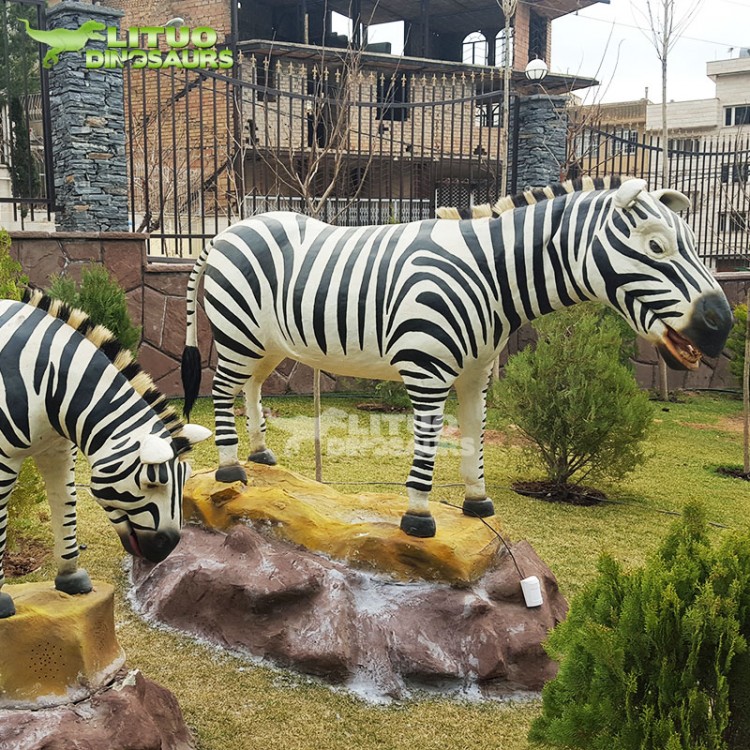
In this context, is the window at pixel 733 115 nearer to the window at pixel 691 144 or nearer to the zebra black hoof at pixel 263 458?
the window at pixel 691 144

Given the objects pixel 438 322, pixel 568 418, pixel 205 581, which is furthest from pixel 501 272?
pixel 568 418

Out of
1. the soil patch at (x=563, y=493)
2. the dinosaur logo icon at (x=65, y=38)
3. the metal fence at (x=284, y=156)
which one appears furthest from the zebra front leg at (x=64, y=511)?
the dinosaur logo icon at (x=65, y=38)

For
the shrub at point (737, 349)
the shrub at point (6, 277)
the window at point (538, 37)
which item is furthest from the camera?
the window at point (538, 37)

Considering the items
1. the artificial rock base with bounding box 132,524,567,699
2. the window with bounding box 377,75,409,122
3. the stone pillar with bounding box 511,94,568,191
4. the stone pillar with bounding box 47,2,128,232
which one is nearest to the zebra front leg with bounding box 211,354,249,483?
the artificial rock base with bounding box 132,524,567,699

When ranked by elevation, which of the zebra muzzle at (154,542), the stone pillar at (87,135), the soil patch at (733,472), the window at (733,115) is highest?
the window at (733,115)

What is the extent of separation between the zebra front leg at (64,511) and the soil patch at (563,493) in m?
4.46

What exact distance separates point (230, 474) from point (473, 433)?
1.54 m

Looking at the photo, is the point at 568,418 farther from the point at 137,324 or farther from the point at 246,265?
the point at 137,324

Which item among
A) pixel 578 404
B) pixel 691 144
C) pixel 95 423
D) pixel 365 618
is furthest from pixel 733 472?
pixel 691 144

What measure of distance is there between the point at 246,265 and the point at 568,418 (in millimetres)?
3144

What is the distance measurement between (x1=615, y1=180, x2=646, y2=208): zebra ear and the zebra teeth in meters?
0.63

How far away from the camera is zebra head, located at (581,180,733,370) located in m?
3.73

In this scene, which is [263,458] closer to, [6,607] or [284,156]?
[6,607]

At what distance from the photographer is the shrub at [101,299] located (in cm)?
795
